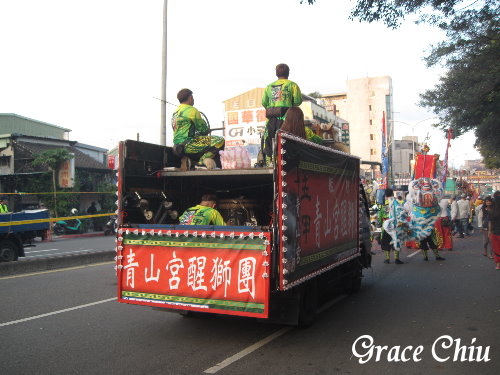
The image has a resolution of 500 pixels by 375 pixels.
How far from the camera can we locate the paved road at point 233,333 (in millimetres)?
4727

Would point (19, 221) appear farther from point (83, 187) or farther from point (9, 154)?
point (83, 187)

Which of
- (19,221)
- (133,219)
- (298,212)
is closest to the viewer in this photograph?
(298,212)

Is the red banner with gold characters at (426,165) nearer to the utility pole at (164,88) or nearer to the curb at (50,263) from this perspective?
the utility pole at (164,88)

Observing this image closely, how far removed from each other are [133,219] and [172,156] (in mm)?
1216

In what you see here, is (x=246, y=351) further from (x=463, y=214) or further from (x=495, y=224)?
(x=463, y=214)

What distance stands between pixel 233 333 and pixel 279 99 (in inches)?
127

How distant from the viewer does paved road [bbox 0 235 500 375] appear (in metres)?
4.73

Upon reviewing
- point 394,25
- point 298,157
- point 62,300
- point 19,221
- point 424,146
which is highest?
point 394,25

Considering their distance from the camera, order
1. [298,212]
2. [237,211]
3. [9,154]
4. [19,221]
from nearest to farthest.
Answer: [298,212] → [237,211] → [19,221] → [9,154]

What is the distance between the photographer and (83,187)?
27047mm

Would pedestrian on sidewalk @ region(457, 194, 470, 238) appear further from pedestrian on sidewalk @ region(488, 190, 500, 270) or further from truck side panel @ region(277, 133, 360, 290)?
truck side panel @ region(277, 133, 360, 290)

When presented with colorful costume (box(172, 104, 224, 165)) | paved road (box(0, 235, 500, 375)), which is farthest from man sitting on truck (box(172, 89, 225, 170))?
paved road (box(0, 235, 500, 375))

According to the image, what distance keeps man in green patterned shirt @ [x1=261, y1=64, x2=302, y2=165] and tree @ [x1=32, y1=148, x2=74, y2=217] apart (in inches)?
744

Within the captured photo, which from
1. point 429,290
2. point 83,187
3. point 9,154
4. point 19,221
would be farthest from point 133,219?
point 83,187
